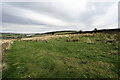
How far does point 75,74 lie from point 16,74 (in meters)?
5.79

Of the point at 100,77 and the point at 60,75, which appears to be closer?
the point at 100,77

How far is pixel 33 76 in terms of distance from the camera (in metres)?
5.77

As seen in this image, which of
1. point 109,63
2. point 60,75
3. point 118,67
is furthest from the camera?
point 109,63

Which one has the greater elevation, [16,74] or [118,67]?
[118,67]

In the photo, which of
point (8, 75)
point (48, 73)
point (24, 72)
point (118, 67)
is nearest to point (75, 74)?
point (48, 73)

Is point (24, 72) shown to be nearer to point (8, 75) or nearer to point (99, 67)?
point (8, 75)

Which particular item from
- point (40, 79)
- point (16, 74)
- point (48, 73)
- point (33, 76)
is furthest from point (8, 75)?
point (48, 73)

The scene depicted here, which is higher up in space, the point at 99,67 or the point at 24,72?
the point at 99,67

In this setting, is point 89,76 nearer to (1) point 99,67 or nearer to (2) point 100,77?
(2) point 100,77

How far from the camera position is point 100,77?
5230 millimetres

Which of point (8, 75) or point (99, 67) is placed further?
point (99, 67)

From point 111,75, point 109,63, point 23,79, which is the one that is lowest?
point 23,79

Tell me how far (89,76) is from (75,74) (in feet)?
3.92

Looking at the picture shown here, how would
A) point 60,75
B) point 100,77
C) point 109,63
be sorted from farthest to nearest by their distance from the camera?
1. point 109,63
2. point 60,75
3. point 100,77
